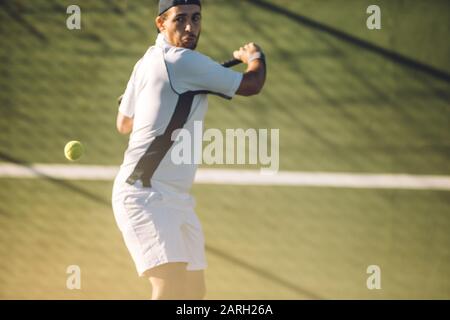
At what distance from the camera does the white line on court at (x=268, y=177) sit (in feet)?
13.9

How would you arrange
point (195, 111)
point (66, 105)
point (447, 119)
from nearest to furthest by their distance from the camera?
point (195, 111), point (447, 119), point (66, 105)

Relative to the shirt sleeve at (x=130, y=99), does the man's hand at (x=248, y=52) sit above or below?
above

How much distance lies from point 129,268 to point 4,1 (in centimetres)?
182

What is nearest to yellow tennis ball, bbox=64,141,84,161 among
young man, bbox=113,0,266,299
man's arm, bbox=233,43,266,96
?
young man, bbox=113,0,266,299

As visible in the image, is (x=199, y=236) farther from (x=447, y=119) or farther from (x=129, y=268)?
(x=447, y=119)

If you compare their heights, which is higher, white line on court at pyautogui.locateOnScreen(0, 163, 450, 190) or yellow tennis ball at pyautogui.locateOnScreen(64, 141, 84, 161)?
yellow tennis ball at pyautogui.locateOnScreen(64, 141, 84, 161)

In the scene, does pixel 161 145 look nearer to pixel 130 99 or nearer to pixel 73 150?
pixel 130 99

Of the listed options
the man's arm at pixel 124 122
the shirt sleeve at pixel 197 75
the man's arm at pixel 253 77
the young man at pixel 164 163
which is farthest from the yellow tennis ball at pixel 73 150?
the man's arm at pixel 253 77

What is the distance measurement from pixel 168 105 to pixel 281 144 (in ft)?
4.24

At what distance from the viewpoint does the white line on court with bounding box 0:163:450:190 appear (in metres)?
4.23

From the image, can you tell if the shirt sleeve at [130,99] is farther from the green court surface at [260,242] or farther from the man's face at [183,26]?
the green court surface at [260,242]

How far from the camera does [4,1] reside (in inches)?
176

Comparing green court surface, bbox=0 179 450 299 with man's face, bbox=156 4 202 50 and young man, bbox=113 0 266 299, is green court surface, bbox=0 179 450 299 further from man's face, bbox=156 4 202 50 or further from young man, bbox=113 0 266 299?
man's face, bbox=156 4 202 50
